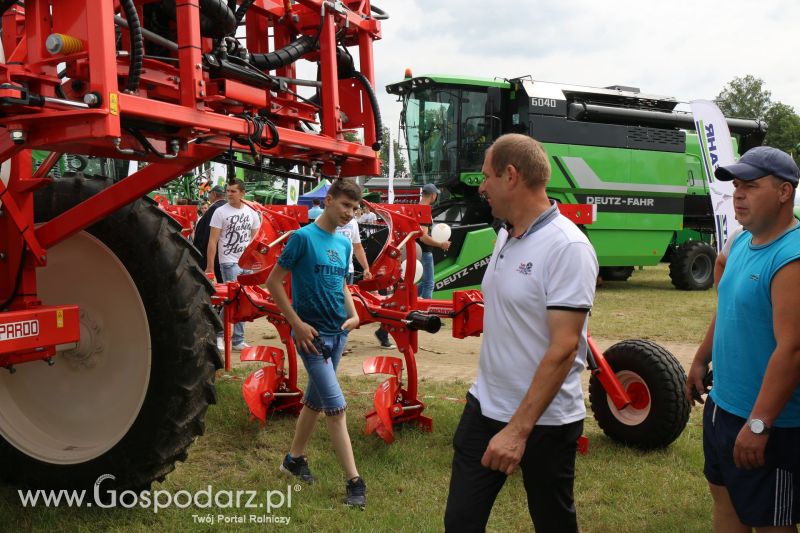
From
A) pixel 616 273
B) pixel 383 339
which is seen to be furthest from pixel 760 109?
pixel 383 339

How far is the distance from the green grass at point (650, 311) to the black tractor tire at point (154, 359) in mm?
6505

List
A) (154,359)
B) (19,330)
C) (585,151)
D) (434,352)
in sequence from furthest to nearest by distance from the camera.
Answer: (585,151) < (434,352) < (154,359) < (19,330)

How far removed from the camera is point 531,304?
224 centimetres

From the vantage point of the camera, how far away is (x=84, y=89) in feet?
8.34

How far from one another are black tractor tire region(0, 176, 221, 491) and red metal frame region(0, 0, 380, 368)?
0.26 metres

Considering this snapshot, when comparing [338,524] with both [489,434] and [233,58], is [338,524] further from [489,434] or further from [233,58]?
[233,58]

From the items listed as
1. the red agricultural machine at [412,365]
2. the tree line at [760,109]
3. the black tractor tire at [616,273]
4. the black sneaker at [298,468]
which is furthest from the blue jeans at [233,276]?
the tree line at [760,109]

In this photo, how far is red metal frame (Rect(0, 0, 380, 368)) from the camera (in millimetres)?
2410

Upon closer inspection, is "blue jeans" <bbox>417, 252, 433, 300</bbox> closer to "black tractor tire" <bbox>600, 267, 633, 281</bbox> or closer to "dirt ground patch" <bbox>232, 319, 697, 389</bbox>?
"dirt ground patch" <bbox>232, 319, 697, 389</bbox>

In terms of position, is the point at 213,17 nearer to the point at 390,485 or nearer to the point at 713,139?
the point at 390,485

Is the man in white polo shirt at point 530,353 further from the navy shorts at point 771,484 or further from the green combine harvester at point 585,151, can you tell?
the green combine harvester at point 585,151

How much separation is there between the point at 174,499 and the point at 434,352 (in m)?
4.46

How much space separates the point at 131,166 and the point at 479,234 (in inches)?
190

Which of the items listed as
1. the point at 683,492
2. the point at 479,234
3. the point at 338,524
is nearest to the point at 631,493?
the point at 683,492
